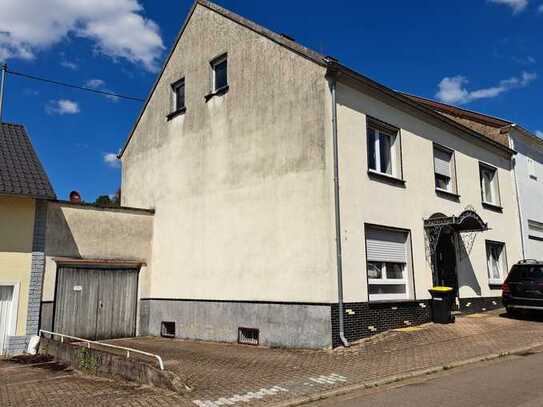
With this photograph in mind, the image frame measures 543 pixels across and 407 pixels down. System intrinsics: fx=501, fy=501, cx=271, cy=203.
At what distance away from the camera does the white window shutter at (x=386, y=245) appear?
13002mm

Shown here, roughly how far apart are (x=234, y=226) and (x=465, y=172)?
864 cm

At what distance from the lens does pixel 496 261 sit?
18.8 meters

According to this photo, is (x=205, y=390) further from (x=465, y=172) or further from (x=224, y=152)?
(x=465, y=172)

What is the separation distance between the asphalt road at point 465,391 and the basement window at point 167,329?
9.03m

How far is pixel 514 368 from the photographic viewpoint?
29.6 ft

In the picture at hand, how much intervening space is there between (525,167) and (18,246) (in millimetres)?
19805

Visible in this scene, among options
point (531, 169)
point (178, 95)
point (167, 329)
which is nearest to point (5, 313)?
point (167, 329)

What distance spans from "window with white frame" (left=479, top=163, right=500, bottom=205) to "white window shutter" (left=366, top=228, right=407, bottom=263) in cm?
684

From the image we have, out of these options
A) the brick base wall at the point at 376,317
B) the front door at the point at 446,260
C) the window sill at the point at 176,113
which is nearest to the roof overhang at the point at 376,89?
the front door at the point at 446,260

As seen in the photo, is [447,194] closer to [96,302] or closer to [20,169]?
[96,302]

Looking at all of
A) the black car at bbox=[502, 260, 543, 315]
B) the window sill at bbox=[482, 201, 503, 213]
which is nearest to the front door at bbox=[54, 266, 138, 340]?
the black car at bbox=[502, 260, 543, 315]

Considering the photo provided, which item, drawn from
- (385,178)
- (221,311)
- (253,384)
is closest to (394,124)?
(385,178)

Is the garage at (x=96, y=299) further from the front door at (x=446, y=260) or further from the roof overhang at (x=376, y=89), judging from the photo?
the front door at (x=446, y=260)

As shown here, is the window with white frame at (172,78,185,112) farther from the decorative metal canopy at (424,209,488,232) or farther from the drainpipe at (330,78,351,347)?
the decorative metal canopy at (424,209,488,232)
